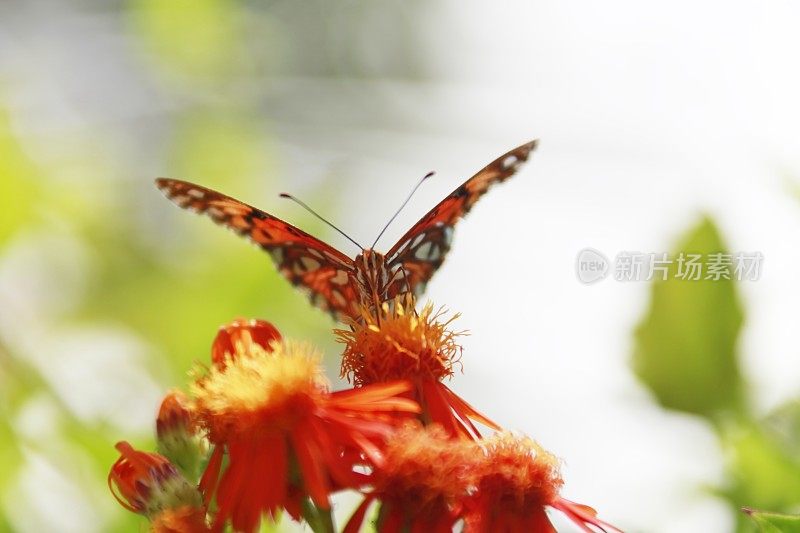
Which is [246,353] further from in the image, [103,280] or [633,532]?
[103,280]

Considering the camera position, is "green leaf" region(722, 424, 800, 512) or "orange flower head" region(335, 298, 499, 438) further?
"green leaf" region(722, 424, 800, 512)

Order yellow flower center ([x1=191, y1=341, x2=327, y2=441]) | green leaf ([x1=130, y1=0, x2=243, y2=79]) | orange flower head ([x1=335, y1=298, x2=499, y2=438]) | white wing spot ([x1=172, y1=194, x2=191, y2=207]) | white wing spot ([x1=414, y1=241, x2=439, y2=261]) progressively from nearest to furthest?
yellow flower center ([x1=191, y1=341, x2=327, y2=441]), orange flower head ([x1=335, y1=298, x2=499, y2=438]), white wing spot ([x1=172, y1=194, x2=191, y2=207]), white wing spot ([x1=414, y1=241, x2=439, y2=261]), green leaf ([x1=130, y1=0, x2=243, y2=79])

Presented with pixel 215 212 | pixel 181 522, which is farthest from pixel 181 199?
pixel 181 522

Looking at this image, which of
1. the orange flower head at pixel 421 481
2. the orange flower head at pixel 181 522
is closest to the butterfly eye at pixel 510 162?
the orange flower head at pixel 421 481

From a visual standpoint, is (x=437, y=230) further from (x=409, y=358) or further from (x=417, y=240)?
(x=409, y=358)

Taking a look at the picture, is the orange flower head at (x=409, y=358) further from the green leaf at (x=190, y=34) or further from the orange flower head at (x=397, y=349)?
the green leaf at (x=190, y=34)

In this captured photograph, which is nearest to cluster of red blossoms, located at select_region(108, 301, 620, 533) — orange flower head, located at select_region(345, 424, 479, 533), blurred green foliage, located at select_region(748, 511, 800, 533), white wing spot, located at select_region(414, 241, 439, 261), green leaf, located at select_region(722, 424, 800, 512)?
orange flower head, located at select_region(345, 424, 479, 533)

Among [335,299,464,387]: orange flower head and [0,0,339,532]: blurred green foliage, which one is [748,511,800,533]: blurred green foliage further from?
[0,0,339,532]: blurred green foliage
